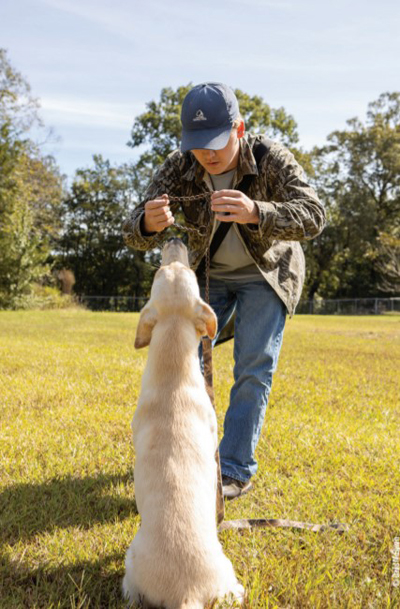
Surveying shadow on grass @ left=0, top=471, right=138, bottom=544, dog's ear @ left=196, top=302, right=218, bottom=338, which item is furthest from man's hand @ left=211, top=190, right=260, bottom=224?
shadow on grass @ left=0, top=471, right=138, bottom=544

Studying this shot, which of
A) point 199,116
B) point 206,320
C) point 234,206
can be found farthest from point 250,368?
point 199,116

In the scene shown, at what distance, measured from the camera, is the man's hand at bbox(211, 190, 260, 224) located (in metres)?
3.37

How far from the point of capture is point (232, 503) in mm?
4164

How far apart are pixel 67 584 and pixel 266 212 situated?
8.28ft

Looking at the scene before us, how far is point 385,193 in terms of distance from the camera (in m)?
54.5

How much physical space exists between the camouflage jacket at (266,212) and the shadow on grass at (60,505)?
1898 millimetres

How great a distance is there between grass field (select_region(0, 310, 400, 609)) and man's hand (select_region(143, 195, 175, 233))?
2.06m

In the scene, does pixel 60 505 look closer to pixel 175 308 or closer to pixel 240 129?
pixel 175 308

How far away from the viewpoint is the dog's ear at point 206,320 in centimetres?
321

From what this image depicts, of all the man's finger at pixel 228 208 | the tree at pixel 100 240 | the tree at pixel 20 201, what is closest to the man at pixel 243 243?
the man's finger at pixel 228 208

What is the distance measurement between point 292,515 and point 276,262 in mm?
1909

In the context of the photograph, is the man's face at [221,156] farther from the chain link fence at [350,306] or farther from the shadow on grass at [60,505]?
the chain link fence at [350,306]

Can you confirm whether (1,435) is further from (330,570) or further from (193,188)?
(330,570)

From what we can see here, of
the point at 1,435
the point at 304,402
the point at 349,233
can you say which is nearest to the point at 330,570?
the point at 1,435
